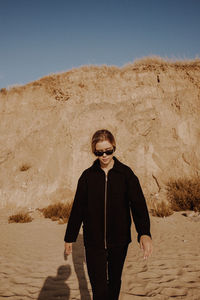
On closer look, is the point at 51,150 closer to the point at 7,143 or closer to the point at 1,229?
the point at 7,143

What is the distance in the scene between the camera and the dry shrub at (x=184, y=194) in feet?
25.6

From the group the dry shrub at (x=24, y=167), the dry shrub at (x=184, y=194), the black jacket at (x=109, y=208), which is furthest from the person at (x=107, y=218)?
the dry shrub at (x=24, y=167)

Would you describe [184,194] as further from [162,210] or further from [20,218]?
[20,218]

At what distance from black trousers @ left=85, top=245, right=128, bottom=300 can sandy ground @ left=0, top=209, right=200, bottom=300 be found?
4.02 feet

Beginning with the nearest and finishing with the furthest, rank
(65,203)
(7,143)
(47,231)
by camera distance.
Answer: (47,231) → (65,203) → (7,143)

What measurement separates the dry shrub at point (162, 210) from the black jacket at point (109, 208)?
5.79 meters

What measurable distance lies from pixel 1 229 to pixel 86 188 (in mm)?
6555

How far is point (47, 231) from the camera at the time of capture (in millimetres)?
7141

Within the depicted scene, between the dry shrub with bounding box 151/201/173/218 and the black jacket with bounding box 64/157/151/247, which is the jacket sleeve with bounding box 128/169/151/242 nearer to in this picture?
the black jacket with bounding box 64/157/151/247

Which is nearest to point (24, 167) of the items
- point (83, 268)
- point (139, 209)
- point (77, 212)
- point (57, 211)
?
point (57, 211)

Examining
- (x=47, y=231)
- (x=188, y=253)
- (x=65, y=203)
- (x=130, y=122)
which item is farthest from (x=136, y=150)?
(x=188, y=253)

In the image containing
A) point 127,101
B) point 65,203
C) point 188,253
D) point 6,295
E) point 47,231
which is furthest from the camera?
point 127,101

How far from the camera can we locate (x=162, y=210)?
7.68 meters

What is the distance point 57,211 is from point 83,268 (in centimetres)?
465
